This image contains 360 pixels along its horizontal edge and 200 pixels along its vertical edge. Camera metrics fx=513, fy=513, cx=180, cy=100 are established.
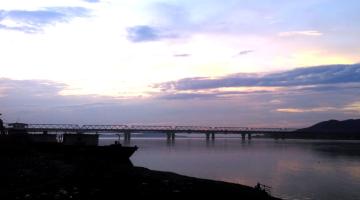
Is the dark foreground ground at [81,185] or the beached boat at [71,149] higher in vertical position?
the beached boat at [71,149]

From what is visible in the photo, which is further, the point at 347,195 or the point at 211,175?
the point at 211,175

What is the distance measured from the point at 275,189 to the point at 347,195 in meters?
7.17

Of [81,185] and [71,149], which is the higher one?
[71,149]

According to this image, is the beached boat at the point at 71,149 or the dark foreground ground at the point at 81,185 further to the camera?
the beached boat at the point at 71,149

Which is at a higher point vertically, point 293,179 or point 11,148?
point 11,148

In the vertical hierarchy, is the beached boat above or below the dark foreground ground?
above

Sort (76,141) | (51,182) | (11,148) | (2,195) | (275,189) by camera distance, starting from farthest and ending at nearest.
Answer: (76,141) → (11,148) → (275,189) → (51,182) → (2,195)

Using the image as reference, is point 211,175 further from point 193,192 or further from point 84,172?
point 193,192

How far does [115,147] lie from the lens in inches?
2781

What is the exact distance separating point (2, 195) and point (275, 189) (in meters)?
29.1

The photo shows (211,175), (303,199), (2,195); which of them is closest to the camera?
(2,195)

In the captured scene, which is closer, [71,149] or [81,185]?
[81,185]

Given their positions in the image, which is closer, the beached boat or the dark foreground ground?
the dark foreground ground

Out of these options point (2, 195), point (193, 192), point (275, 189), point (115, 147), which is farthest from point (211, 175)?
point (2, 195)
